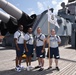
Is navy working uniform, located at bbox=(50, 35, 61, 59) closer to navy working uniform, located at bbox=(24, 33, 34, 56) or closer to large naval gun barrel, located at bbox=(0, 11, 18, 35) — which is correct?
navy working uniform, located at bbox=(24, 33, 34, 56)

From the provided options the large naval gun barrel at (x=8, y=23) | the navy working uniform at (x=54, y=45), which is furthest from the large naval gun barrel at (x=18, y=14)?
the navy working uniform at (x=54, y=45)

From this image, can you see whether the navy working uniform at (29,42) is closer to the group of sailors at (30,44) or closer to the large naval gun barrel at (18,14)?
the group of sailors at (30,44)

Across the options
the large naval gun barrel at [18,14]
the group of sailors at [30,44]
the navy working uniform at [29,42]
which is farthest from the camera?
the large naval gun barrel at [18,14]

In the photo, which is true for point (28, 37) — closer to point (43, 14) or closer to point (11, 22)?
point (11, 22)

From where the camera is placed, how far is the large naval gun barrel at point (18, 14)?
10477mm

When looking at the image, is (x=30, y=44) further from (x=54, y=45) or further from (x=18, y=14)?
(x=18, y=14)

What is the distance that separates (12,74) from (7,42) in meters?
16.9

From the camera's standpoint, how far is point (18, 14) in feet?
37.0

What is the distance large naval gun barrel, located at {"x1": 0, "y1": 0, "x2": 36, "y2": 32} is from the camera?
34.4 ft

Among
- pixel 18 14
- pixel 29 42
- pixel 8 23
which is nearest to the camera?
pixel 29 42

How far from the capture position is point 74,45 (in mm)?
22266

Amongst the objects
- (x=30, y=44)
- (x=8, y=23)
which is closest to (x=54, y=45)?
(x=30, y=44)

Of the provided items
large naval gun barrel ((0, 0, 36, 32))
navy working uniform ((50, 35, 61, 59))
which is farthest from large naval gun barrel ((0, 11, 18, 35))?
navy working uniform ((50, 35, 61, 59))

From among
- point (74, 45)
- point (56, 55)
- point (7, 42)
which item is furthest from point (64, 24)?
point (56, 55)
